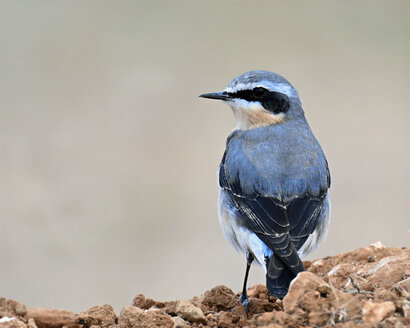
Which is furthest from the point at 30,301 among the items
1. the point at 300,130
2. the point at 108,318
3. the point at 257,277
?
the point at 300,130

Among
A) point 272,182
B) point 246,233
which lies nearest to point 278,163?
point 272,182

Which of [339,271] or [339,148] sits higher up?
[339,148]

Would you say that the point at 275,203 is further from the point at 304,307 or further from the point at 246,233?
the point at 304,307

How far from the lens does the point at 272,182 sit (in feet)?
24.1

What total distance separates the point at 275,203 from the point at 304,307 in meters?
2.02

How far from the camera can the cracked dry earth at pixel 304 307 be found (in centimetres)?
509

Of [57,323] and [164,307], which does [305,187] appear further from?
[57,323]

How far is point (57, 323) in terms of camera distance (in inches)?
274

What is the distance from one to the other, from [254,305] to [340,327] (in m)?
2.41

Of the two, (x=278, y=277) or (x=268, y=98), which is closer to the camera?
(x=278, y=277)

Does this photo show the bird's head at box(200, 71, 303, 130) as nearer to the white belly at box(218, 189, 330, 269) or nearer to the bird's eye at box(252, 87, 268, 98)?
the bird's eye at box(252, 87, 268, 98)

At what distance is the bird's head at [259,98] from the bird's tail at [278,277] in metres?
2.06

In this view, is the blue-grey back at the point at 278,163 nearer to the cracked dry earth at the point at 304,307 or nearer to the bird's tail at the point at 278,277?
the bird's tail at the point at 278,277

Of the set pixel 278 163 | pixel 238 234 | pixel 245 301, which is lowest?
pixel 245 301
